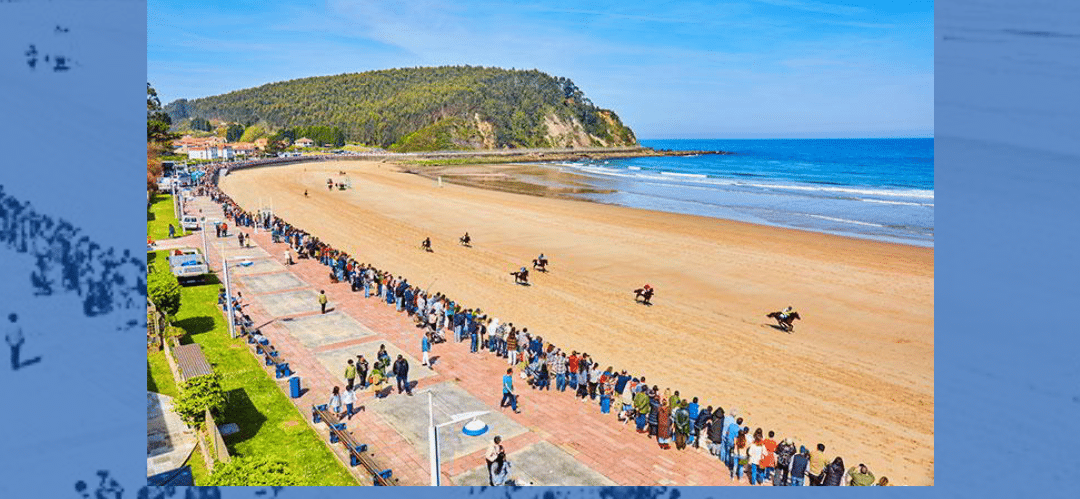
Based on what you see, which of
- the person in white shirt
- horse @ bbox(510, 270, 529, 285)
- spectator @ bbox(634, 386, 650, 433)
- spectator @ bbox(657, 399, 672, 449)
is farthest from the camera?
horse @ bbox(510, 270, 529, 285)

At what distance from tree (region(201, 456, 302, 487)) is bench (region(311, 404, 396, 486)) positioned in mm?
2535

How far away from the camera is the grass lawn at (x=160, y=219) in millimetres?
30250

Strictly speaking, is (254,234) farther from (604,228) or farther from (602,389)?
(602,389)

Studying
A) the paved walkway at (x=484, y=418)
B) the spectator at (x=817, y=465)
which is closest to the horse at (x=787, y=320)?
the spectator at (x=817, y=465)

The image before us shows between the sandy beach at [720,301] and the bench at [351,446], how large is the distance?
6.89 meters

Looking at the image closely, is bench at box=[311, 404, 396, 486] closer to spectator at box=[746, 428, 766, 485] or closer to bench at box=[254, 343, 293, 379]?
bench at box=[254, 343, 293, 379]

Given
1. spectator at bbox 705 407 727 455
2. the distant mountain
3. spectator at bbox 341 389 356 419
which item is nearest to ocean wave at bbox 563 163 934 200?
spectator at bbox 705 407 727 455

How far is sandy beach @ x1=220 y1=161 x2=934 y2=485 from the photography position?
41.8 feet

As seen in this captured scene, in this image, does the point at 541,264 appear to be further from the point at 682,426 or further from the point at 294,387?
the point at 682,426

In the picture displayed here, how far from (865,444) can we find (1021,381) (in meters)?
10.1

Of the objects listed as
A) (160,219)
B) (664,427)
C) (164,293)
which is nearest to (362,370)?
(664,427)

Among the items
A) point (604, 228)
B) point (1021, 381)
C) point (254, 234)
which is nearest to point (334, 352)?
point (1021, 381)

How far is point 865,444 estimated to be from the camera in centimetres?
1132

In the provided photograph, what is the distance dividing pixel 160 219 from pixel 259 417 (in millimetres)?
29051
